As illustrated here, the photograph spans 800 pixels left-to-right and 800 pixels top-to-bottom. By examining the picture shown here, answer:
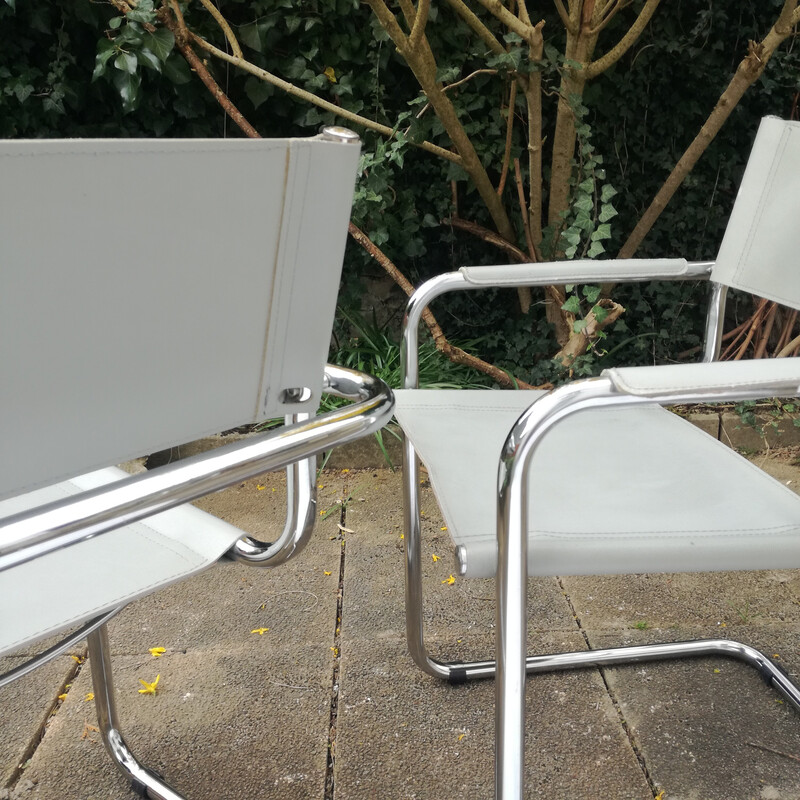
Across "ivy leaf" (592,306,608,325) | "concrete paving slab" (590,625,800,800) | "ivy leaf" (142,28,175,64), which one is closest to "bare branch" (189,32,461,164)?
"ivy leaf" (142,28,175,64)

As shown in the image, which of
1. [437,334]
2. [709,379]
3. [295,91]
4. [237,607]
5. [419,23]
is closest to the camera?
[709,379]

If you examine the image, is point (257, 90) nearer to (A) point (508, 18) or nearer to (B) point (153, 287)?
(A) point (508, 18)

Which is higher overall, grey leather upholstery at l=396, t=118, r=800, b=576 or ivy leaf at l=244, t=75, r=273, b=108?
ivy leaf at l=244, t=75, r=273, b=108

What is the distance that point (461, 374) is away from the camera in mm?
2865

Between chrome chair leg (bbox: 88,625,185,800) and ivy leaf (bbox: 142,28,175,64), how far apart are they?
176 centimetres

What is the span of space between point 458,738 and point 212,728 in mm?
427

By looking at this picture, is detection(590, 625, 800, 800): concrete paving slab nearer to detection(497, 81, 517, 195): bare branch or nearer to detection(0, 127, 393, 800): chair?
detection(0, 127, 393, 800): chair

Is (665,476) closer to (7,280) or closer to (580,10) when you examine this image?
(7,280)

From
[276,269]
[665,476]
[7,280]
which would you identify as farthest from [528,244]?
[7,280]

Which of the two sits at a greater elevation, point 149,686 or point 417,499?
point 417,499

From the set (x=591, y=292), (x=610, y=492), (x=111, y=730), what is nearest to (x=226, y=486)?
(x=610, y=492)

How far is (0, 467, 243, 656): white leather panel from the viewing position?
750mm

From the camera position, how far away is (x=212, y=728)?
142 cm

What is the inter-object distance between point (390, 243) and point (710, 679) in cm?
183
